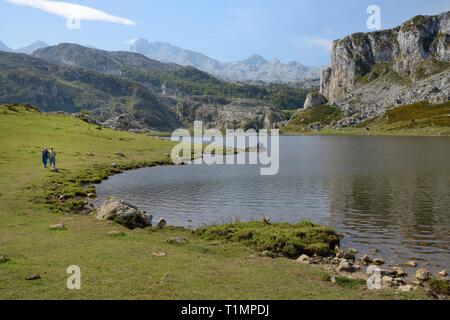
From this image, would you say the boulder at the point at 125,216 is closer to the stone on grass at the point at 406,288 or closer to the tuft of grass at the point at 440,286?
the stone on grass at the point at 406,288

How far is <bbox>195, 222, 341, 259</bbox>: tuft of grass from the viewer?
30.5 m

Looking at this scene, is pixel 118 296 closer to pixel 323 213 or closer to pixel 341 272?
pixel 341 272

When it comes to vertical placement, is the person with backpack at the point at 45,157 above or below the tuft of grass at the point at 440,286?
above

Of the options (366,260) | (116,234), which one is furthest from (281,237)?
(116,234)

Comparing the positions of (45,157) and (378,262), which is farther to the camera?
(45,157)

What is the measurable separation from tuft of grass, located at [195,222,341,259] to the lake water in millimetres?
2883

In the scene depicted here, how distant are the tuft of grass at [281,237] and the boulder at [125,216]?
18.3ft

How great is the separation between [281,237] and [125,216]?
48.1 feet

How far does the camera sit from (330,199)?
5338 centimetres

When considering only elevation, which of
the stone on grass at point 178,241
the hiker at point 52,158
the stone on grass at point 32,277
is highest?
the hiker at point 52,158

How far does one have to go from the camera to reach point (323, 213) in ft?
150

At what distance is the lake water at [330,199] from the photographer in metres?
35.2

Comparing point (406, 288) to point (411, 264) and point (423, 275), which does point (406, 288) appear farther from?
point (411, 264)

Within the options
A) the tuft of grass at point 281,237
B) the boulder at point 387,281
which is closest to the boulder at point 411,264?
the boulder at point 387,281
